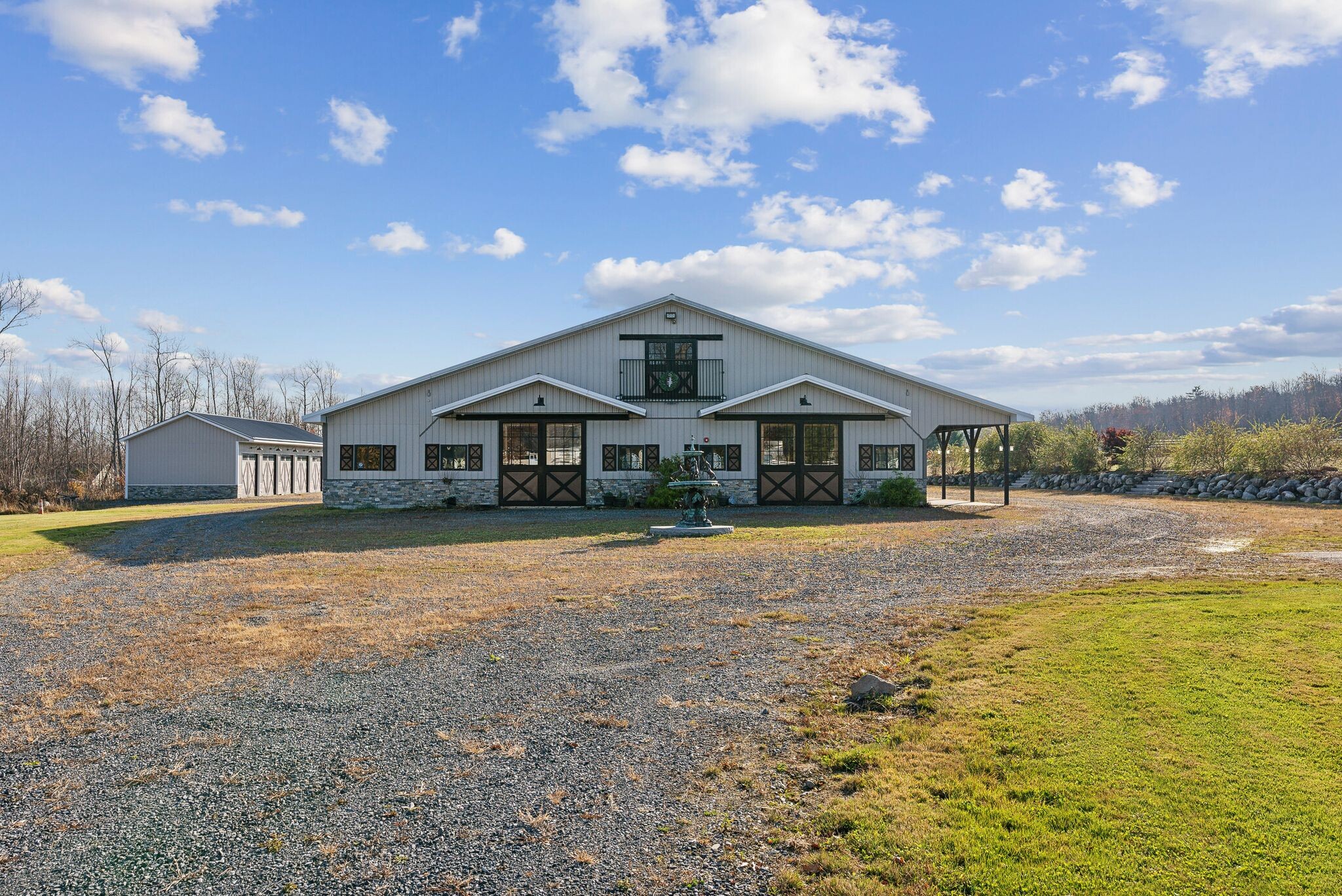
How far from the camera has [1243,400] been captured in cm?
8138

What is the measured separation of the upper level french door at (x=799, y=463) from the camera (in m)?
21.8

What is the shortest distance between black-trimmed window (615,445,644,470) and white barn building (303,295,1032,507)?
0.04 m

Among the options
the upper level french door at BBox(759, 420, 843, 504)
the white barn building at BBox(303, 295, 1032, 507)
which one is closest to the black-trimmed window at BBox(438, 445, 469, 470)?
the white barn building at BBox(303, 295, 1032, 507)

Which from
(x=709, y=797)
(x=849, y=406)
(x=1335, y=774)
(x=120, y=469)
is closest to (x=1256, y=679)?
(x=1335, y=774)

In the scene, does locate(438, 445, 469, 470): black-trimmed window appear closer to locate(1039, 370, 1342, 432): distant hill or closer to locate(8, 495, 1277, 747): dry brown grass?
locate(8, 495, 1277, 747): dry brown grass

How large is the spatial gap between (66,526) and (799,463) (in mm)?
18379

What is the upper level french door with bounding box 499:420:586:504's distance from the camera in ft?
71.4

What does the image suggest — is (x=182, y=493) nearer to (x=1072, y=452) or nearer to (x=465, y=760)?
(x=465, y=760)

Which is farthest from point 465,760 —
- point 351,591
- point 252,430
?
point 252,430

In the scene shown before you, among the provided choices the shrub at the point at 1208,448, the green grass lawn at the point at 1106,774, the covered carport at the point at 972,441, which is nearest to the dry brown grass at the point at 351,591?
the green grass lawn at the point at 1106,774

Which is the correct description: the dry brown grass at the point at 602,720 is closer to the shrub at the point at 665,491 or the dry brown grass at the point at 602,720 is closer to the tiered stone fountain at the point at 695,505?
the tiered stone fountain at the point at 695,505

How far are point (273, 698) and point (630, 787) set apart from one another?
2880 mm

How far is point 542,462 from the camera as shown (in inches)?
859

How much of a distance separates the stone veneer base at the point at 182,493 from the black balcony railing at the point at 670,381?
59.2ft
